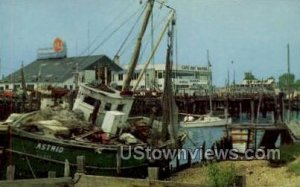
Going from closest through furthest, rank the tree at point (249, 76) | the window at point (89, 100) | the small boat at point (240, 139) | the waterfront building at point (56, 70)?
the window at point (89, 100) → the small boat at point (240, 139) → the waterfront building at point (56, 70) → the tree at point (249, 76)

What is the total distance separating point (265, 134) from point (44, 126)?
1138 cm

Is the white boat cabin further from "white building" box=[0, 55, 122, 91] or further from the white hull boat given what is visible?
"white building" box=[0, 55, 122, 91]

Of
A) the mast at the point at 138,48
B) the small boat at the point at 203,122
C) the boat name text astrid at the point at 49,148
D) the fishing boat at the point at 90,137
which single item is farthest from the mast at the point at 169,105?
the small boat at the point at 203,122

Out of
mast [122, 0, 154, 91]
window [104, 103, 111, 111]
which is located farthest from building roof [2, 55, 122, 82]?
window [104, 103, 111, 111]

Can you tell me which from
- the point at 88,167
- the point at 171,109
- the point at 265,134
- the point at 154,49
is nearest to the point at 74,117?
the point at 88,167

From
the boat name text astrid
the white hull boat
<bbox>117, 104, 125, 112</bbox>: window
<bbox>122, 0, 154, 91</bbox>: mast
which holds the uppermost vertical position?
<bbox>122, 0, 154, 91</bbox>: mast

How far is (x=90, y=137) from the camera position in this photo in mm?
19609

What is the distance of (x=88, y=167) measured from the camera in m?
19.2

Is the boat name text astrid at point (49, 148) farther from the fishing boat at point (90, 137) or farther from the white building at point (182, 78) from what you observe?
the white building at point (182, 78)

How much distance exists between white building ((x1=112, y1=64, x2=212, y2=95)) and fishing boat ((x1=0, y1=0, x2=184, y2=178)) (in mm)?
55713

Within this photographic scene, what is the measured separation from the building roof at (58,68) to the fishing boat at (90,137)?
46.2 metres

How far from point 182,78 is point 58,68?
28.6 meters

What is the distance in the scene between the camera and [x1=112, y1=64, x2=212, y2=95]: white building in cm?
8356

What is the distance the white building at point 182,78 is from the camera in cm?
8356
